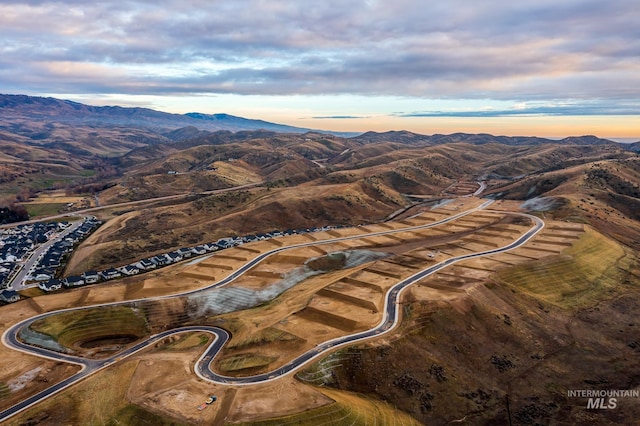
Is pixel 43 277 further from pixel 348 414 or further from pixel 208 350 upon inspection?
pixel 348 414

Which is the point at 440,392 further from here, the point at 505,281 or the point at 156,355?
the point at 156,355

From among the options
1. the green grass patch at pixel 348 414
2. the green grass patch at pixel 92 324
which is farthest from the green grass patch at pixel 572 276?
the green grass patch at pixel 92 324

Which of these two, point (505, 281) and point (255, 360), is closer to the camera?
point (255, 360)

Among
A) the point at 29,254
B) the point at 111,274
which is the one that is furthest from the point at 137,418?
the point at 29,254

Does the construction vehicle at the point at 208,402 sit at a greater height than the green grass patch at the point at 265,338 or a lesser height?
lesser

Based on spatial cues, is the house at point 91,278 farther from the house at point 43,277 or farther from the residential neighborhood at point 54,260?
the house at point 43,277

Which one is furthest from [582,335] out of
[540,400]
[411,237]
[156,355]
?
[156,355]
